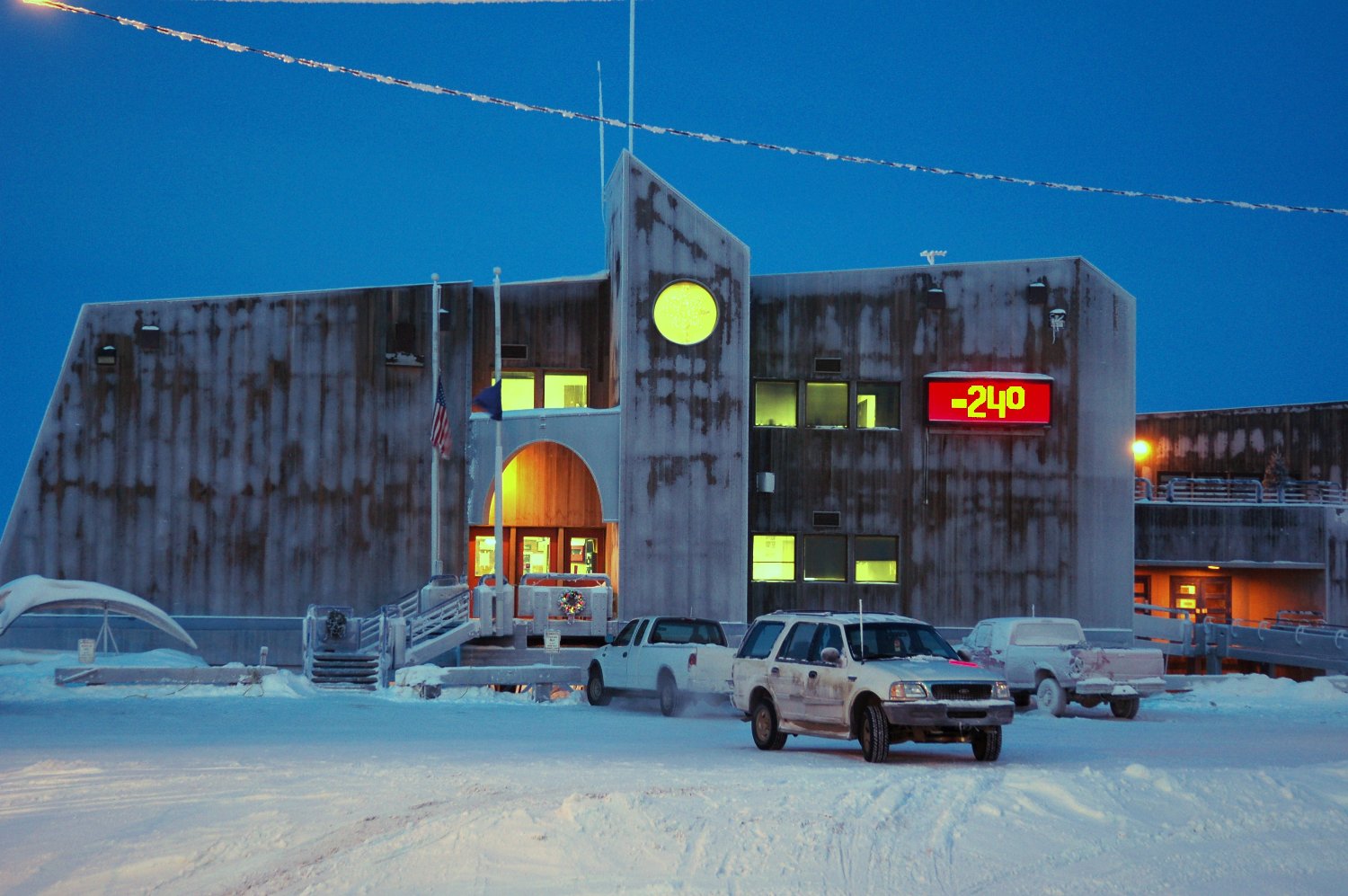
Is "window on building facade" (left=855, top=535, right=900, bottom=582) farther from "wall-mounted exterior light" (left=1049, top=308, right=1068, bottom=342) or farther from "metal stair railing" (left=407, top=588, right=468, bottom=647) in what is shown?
"metal stair railing" (left=407, top=588, right=468, bottom=647)

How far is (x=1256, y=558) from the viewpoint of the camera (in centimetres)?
4050

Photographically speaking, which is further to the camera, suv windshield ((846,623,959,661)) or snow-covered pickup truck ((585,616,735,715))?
snow-covered pickup truck ((585,616,735,715))

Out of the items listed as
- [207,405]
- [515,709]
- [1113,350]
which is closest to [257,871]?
[515,709]

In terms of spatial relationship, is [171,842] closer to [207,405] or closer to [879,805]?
[879,805]

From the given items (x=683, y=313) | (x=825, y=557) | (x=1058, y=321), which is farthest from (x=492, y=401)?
(x=1058, y=321)

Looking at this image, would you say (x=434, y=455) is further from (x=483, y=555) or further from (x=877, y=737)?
(x=877, y=737)

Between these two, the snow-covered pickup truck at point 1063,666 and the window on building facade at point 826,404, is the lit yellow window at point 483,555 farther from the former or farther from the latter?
the snow-covered pickup truck at point 1063,666

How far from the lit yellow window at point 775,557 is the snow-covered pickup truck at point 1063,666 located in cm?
839

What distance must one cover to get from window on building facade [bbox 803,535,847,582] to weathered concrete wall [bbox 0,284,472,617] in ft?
26.9

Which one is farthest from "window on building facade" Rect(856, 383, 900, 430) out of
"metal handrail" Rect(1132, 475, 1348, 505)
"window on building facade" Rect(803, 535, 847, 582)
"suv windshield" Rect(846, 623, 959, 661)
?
"suv windshield" Rect(846, 623, 959, 661)

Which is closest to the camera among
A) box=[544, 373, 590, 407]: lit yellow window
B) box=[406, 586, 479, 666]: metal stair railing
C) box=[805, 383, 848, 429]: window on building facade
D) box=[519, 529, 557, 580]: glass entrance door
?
box=[406, 586, 479, 666]: metal stair railing

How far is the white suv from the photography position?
53.5ft

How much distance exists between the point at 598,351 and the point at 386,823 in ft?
86.8

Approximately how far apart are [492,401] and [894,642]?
16.5m
